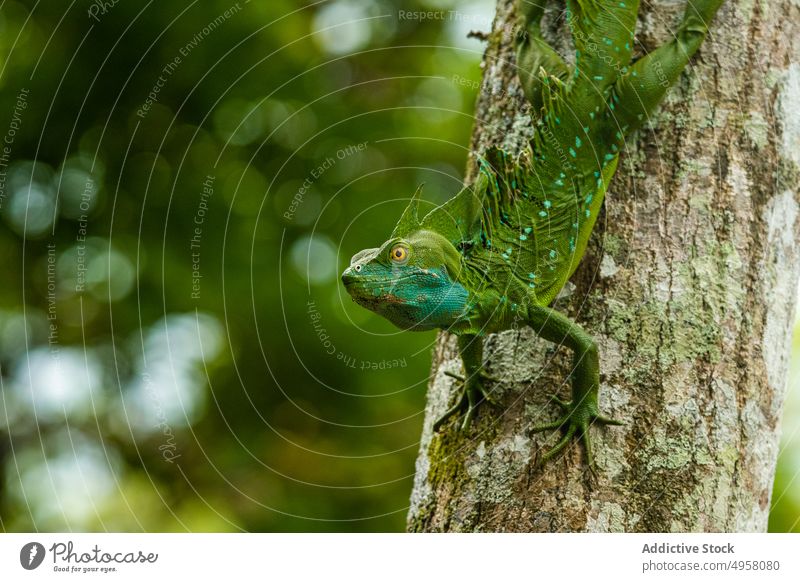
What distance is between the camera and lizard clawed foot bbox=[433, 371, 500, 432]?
13.0 feet

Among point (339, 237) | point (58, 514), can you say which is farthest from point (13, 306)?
point (339, 237)

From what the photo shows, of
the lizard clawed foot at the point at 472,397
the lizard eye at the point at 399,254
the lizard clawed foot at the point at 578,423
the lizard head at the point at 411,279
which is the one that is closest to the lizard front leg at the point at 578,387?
the lizard clawed foot at the point at 578,423

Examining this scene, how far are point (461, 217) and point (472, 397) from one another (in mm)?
989

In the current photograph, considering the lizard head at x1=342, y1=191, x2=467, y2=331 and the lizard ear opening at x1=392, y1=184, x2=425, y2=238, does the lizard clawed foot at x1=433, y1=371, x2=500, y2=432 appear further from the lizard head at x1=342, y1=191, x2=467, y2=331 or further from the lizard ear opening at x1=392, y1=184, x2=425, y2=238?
the lizard ear opening at x1=392, y1=184, x2=425, y2=238

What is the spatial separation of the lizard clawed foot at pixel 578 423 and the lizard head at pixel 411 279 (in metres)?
0.73

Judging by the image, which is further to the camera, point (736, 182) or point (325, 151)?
point (325, 151)

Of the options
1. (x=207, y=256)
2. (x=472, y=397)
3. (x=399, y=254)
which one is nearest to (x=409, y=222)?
(x=399, y=254)

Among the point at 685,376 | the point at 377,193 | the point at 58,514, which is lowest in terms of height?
the point at 58,514

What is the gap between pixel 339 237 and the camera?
7609 millimetres

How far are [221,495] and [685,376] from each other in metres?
5.13

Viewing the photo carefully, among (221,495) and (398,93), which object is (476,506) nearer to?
(221,495)
